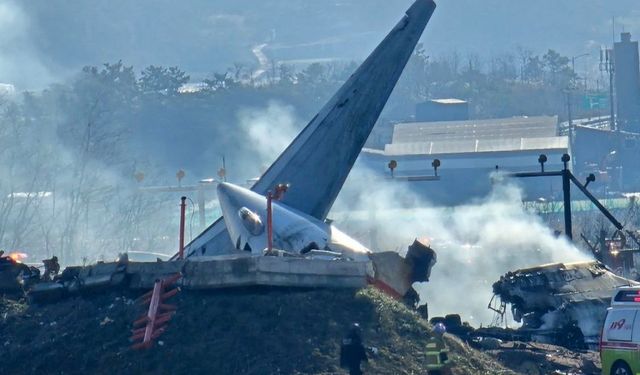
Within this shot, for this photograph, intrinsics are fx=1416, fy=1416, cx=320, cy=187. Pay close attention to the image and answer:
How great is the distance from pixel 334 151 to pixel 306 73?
502ft

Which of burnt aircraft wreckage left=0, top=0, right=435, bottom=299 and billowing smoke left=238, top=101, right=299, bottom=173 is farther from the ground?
billowing smoke left=238, top=101, right=299, bottom=173

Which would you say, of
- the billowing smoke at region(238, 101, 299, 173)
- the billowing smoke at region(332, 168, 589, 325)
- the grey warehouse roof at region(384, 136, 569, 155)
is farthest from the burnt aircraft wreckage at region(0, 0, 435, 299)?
the billowing smoke at region(238, 101, 299, 173)

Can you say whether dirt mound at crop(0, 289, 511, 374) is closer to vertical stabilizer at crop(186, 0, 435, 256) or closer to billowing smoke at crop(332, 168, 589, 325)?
vertical stabilizer at crop(186, 0, 435, 256)

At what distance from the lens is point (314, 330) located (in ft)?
A: 92.1

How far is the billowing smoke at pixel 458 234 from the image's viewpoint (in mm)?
64812

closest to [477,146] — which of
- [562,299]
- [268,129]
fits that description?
[268,129]

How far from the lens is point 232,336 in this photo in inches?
1093

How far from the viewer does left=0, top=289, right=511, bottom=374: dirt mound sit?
2692 centimetres

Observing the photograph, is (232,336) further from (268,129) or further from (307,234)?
(268,129)

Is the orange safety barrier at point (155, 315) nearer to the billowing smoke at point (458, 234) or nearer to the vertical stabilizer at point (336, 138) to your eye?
the vertical stabilizer at point (336, 138)

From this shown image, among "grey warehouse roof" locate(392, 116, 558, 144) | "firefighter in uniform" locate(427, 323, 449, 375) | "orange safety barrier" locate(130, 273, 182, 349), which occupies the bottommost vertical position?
"firefighter in uniform" locate(427, 323, 449, 375)

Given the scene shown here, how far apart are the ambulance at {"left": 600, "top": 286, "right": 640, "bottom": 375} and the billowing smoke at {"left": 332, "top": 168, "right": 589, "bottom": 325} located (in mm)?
26386

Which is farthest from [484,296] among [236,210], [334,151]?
[236,210]

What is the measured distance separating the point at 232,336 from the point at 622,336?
26.7ft
